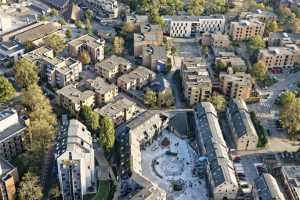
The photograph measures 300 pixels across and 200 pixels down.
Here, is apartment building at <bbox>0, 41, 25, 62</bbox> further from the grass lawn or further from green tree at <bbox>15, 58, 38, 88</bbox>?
the grass lawn

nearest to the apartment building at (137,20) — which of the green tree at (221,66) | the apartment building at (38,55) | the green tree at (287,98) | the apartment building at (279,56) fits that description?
the apartment building at (38,55)

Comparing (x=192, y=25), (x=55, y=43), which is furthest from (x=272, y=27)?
(x=55, y=43)

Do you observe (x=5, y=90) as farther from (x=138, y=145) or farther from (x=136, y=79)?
(x=138, y=145)

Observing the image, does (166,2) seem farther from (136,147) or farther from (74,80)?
(136,147)

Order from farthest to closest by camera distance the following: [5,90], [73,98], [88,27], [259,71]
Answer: [88,27], [259,71], [5,90], [73,98]

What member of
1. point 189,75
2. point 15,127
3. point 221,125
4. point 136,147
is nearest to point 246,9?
point 189,75

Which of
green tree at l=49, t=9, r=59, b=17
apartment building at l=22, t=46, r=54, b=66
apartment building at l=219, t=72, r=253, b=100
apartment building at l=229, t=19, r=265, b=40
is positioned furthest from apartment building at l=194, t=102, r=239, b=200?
green tree at l=49, t=9, r=59, b=17

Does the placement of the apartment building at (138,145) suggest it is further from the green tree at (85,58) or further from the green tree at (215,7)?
the green tree at (215,7)
